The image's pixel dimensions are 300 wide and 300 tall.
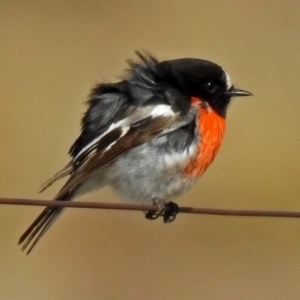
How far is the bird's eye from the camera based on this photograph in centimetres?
531

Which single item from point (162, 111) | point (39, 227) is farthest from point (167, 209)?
point (39, 227)

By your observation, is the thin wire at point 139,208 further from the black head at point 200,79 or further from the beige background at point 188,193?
the beige background at point 188,193

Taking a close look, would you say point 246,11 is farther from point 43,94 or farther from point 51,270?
point 51,270

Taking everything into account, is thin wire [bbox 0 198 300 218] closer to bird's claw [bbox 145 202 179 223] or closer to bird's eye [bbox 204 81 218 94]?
bird's claw [bbox 145 202 179 223]

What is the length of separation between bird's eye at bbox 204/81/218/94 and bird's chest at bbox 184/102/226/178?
15 centimetres

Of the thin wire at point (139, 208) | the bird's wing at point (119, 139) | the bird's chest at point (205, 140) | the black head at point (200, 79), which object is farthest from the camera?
the black head at point (200, 79)

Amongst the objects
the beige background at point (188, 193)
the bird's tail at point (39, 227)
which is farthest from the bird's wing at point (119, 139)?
the beige background at point (188, 193)

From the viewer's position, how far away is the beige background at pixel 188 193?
7.93 meters

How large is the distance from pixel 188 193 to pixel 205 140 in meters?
3.79

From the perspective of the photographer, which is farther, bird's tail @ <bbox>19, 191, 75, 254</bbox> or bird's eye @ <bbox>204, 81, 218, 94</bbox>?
bird's eye @ <bbox>204, 81, 218, 94</bbox>

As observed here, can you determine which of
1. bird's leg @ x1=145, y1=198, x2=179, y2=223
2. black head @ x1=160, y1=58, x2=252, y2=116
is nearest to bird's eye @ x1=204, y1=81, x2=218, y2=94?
black head @ x1=160, y1=58, x2=252, y2=116

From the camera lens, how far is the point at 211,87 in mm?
5332

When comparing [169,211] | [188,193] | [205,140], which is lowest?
[188,193]

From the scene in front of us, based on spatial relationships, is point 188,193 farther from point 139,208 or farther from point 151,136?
point 139,208
